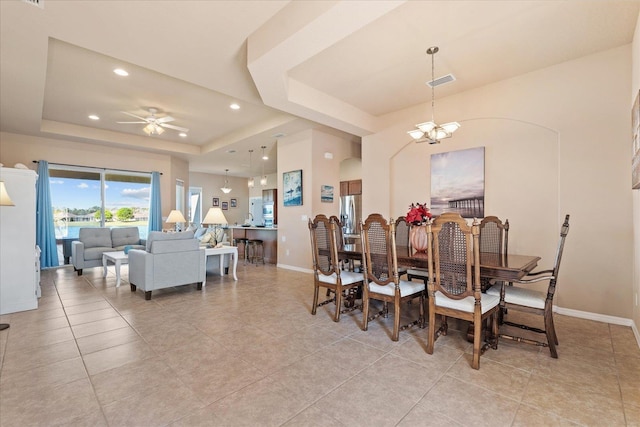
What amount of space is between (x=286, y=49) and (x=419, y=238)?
2.32 meters

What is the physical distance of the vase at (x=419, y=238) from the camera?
124 inches

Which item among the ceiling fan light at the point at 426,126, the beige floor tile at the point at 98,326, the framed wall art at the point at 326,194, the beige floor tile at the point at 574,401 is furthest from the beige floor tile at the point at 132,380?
the framed wall art at the point at 326,194

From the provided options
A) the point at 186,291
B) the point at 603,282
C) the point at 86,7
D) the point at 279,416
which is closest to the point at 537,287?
the point at 603,282

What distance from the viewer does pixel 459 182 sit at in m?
4.39

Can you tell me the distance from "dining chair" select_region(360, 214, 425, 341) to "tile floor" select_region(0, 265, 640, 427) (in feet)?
1.04

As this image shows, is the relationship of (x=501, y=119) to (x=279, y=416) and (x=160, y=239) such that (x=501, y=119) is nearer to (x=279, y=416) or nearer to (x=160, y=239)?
(x=279, y=416)

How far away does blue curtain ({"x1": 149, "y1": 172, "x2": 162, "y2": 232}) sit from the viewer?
802cm

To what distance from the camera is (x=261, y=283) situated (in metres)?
5.09

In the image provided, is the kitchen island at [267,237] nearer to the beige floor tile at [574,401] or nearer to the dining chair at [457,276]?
the dining chair at [457,276]

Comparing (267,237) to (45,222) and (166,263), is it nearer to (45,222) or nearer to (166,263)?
(166,263)

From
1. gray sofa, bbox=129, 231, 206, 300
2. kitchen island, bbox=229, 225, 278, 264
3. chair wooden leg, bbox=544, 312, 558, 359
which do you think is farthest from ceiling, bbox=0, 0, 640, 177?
kitchen island, bbox=229, 225, 278, 264

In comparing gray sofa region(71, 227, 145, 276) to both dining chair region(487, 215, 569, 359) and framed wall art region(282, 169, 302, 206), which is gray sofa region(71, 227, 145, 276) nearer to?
framed wall art region(282, 169, 302, 206)

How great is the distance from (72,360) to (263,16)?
3.32 meters

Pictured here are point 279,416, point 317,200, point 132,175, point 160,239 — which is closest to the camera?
point 279,416
